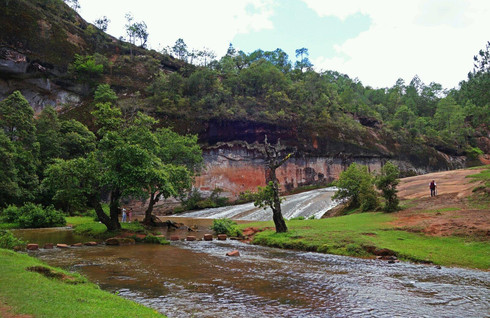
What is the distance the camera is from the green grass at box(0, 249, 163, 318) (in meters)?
5.87

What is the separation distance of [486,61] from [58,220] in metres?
52.7

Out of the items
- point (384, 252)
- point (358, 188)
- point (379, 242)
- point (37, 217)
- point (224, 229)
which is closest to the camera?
point (384, 252)

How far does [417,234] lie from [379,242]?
2525mm

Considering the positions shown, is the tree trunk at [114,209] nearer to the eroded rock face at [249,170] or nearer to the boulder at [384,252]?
the boulder at [384,252]

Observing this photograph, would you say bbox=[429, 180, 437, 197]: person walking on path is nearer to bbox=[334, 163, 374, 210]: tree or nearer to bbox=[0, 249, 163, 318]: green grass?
bbox=[334, 163, 374, 210]: tree

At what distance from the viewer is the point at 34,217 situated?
25.0 metres

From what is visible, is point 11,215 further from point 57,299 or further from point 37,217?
point 57,299

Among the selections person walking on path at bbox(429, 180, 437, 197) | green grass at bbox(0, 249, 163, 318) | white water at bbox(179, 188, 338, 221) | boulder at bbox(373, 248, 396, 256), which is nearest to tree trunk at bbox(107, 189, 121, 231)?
green grass at bbox(0, 249, 163, 318)

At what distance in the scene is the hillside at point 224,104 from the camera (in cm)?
4791

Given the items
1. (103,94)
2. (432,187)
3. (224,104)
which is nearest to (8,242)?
(432,187)

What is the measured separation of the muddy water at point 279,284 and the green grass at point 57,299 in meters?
1.00

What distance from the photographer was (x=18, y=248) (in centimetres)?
1452

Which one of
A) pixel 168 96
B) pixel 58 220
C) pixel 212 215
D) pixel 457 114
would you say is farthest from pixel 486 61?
pixel 58 220

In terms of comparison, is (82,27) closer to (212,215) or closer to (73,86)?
(73,86)
